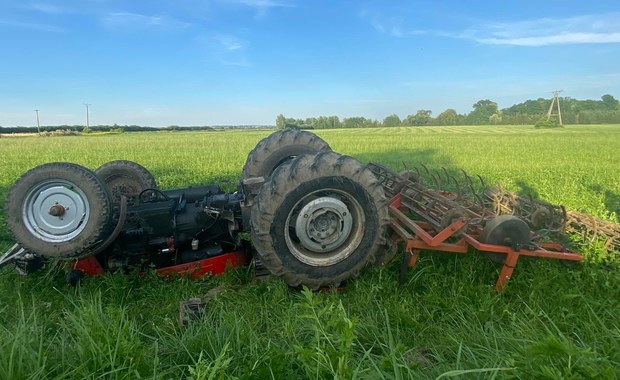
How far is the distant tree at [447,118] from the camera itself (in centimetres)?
8616

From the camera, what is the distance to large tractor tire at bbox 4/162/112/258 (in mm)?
2881

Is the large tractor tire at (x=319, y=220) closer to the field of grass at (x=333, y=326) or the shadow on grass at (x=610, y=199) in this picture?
the field of grass at (x=333, y=326)

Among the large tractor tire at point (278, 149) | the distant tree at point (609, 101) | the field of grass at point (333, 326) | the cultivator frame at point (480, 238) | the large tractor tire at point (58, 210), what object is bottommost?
the field of grass at point (333, 326)

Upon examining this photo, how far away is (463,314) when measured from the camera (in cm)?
307

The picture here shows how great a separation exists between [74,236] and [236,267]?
140 centimetres

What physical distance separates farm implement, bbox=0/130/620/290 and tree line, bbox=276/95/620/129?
221ft

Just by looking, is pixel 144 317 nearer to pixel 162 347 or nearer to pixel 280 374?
pixel 162 347

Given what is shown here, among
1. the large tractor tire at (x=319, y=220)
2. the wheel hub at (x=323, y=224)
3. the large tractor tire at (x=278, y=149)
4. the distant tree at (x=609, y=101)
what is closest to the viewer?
the large tractor tire at (x=319, y=220)

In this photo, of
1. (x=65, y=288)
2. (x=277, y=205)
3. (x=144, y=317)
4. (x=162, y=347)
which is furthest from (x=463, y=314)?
(x=65, y=288)

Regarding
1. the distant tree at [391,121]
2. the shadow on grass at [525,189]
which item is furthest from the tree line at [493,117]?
the shadow on grass at [525,189]

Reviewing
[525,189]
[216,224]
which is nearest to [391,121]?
[525,189]

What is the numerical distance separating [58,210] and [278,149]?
7.56ft

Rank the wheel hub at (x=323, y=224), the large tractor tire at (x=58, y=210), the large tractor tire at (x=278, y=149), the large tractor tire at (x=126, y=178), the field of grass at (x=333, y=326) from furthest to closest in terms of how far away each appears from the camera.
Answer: the large tractor tire at (x=126, y=178)
the large tractor tire at (x=278, y=149)
the wheel hub at (x=323, y=224)
the large tractor tire at (x=58, y=210)
the field of grass at (x=333, y=326)

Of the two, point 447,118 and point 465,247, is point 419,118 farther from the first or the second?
point 465,247
